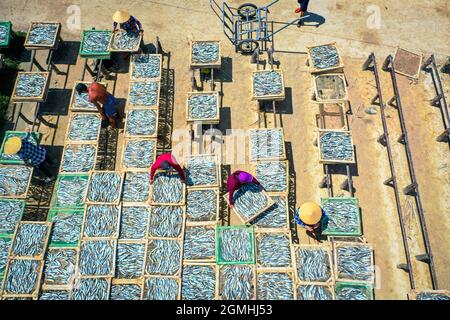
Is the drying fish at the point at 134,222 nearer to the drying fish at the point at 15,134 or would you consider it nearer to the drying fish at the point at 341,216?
the drying fish at the point at 15,134

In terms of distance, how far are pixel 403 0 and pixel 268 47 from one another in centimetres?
856

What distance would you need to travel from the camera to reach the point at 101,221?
1296 centimetres

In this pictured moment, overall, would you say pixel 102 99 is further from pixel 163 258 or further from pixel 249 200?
pixel 249 200

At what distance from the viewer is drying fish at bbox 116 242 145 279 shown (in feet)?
40.5

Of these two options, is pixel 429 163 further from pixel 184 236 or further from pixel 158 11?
pixel 158 11

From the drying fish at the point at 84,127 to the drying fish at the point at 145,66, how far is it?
281 centimetres

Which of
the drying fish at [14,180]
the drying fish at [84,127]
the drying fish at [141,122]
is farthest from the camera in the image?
the drying fish at [141,122]

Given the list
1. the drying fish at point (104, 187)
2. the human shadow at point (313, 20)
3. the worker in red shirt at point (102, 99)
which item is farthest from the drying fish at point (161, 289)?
the human shadow at point (313, 20)

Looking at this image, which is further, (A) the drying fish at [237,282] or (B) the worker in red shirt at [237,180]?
(B) the worker in red shirt at [237,180]

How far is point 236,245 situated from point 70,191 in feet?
23.0

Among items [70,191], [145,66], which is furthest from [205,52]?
[70,191]

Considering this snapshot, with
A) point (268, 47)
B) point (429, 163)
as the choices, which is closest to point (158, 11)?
point (268, 47)

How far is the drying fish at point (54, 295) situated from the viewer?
1198cm

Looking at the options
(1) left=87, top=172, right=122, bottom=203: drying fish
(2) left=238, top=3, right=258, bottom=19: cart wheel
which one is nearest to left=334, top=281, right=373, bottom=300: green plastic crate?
(1) left=87, top=172, right=122, bottom=203: drying fish
